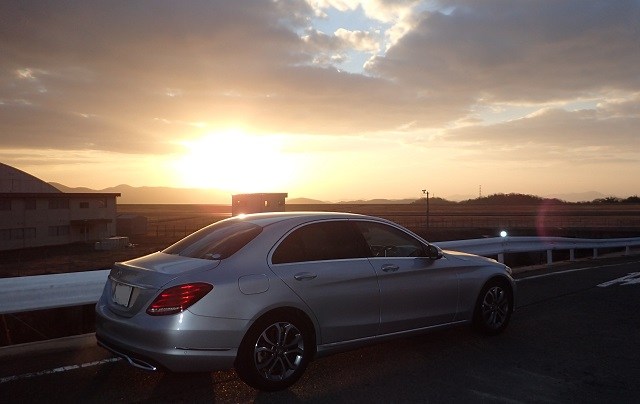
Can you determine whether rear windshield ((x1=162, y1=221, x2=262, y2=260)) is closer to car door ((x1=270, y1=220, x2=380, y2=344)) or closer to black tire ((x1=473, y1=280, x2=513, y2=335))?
car door ((x1=270, y1=220, x2=380, y2=344))

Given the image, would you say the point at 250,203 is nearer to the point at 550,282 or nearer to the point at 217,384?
the point at 550,282

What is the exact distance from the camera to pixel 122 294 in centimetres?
488

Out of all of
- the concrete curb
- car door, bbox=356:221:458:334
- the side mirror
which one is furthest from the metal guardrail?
the side mirror

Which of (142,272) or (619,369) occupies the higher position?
(142,272)

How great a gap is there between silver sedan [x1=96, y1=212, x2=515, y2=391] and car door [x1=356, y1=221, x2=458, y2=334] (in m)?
0.01

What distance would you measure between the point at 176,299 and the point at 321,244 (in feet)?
5.21

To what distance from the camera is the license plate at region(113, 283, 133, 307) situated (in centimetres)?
477

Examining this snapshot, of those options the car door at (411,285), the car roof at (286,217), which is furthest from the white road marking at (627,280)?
the car roof at (286,217)

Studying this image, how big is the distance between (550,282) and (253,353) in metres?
8.73

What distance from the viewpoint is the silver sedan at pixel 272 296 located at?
4500mm

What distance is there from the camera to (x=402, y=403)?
14.9ft

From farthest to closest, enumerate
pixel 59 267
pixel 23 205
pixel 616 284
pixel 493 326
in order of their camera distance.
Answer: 1. pixel 23 205
2. pixel 59 267
3. pixel 616 284
4. pixel 493 326

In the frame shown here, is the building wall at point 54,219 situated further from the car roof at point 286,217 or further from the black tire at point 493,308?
the black tire at point 493,308

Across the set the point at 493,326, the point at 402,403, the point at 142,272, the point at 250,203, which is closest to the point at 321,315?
the point at 402,403
